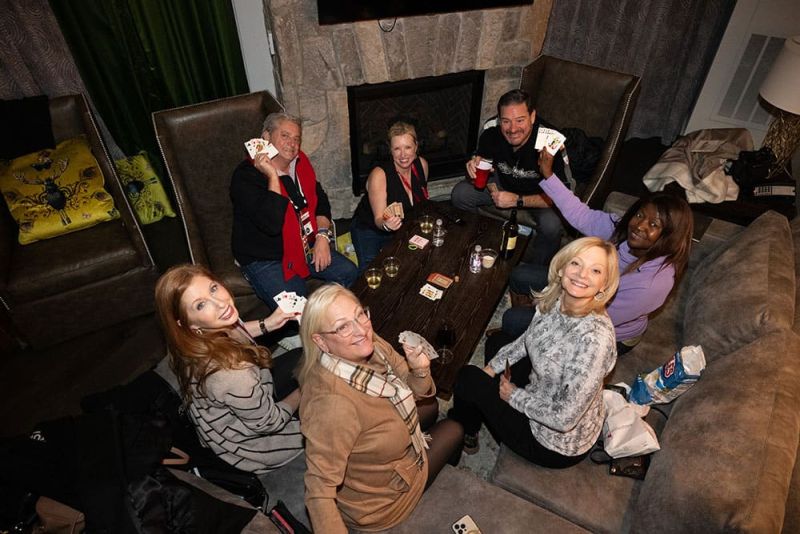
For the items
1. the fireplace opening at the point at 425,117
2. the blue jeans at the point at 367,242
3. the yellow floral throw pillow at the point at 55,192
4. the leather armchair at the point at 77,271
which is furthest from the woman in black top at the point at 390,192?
the yellow floral throw pillow at the point at 55,192

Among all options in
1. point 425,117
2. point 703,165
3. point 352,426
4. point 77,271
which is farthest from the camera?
point 425,117

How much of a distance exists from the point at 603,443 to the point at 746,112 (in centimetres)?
415

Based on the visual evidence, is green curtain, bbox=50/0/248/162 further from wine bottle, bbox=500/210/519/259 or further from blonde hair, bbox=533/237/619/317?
blonde hair, bbox=533/237/619/317

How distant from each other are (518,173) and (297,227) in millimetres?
1783

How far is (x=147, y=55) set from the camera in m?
3.80

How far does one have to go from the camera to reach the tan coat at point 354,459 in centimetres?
157

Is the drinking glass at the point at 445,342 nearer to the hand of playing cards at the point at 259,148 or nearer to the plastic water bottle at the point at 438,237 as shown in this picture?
the plastic water bottle at the point at 438,237

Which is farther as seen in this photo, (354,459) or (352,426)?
(354,459)

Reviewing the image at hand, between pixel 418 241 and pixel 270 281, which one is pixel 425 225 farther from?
pixel 270 281

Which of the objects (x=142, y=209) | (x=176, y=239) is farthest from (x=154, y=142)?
(x=176, y=239)

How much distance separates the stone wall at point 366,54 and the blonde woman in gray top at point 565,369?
251 cm

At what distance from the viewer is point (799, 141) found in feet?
12.4

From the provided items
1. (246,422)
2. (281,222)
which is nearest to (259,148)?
(281,222)

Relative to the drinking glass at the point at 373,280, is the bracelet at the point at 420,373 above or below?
above
